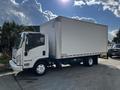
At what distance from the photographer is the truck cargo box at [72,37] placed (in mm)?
11766

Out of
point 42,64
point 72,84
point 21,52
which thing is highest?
point 21,52

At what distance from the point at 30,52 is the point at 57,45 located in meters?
1.78

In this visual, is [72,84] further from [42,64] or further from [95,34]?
[95,34]

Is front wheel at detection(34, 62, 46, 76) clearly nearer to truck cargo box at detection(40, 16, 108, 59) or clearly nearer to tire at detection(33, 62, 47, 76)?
tire at detection(33, 62, 47, 76)

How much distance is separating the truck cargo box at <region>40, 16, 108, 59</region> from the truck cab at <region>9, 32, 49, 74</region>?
0.70 metres

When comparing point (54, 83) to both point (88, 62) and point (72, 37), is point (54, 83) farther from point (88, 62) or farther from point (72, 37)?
point (88, 62)

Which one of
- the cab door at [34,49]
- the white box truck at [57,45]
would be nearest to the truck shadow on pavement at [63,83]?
the white box truck at [57,45]

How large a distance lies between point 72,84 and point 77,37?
440 cm

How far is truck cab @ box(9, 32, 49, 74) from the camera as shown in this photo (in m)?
10.5

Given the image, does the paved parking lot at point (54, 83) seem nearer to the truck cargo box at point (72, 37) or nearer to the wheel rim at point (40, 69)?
the wheel rim at point (40, 69)

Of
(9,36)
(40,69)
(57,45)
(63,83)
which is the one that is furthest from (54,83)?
(9,36)

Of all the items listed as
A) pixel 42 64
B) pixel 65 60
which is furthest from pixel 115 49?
pixel 42 64

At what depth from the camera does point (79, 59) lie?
13.8m

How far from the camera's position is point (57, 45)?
38.5ft
